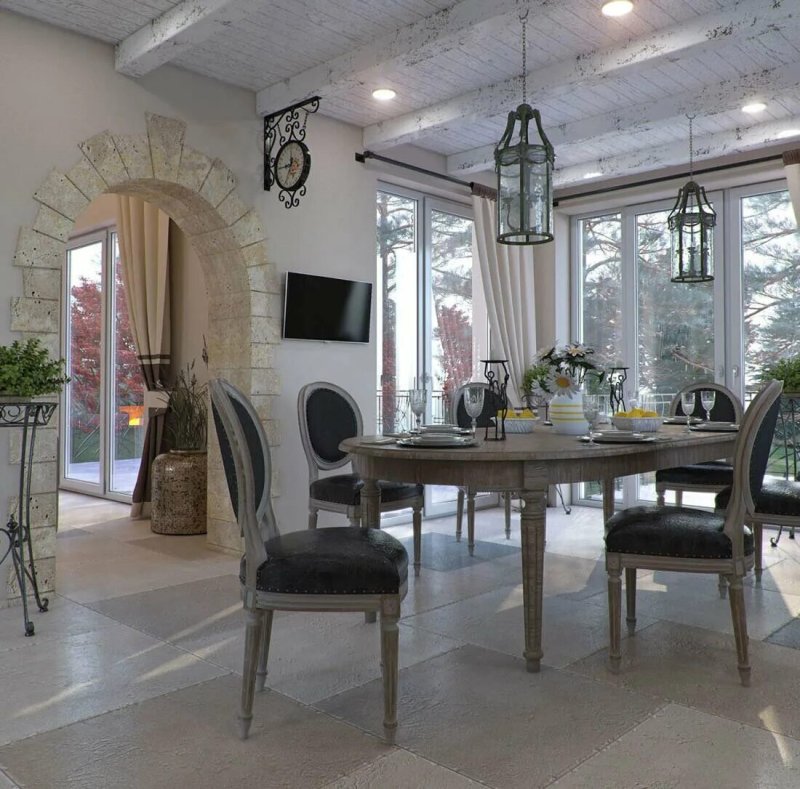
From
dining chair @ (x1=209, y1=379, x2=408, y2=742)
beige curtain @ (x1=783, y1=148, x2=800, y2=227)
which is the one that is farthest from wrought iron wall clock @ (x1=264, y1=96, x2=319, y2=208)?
beige curtain @ (x1=783, y1=148, x2=800, y2=227)

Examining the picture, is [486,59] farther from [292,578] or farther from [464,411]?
[292,578]

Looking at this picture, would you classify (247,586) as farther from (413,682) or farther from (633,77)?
(633,77)

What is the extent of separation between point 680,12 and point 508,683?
2.94 m

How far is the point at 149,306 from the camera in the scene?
5.58 m

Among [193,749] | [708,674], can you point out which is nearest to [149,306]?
[193,749]

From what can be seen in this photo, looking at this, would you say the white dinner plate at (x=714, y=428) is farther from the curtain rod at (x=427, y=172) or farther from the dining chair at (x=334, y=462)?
the curtain rod at (x=427, y=172)

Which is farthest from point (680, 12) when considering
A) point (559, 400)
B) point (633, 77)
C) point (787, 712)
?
point (787, 712)

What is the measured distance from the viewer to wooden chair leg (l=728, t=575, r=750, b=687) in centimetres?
244

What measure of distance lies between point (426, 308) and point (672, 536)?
343 cm

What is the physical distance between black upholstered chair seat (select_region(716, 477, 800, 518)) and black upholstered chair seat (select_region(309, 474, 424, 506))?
1458mm

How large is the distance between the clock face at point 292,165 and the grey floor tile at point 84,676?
2.42 meters

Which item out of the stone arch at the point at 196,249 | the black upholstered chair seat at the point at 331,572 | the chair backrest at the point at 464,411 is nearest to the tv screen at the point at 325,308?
the stone arch at the point at 196,249

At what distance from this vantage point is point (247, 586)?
213cm

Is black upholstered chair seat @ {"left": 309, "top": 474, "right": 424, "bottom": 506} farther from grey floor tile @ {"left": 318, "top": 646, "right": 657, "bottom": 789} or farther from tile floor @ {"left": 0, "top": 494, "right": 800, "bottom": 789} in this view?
grey floor tile @ {"left": 318, "top": 646, "right": 657, "bottom": 789}
